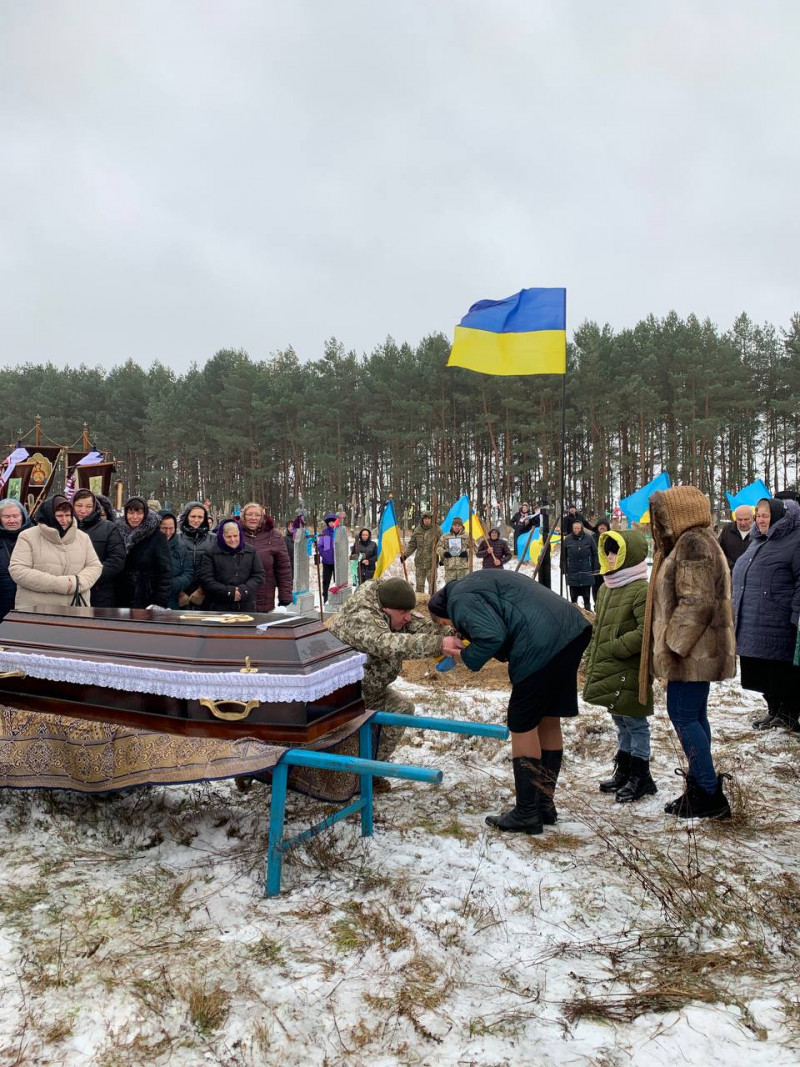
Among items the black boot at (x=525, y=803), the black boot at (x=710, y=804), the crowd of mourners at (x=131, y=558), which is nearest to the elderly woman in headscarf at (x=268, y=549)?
the crowd of mourners at (x=131, y=558)

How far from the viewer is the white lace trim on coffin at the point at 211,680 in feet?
10.0

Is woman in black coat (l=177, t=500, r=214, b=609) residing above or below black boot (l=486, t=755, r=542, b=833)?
above

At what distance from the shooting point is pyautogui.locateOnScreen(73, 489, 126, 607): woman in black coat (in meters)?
5.34

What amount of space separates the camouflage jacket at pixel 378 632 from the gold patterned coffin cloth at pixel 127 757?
0.35 metres

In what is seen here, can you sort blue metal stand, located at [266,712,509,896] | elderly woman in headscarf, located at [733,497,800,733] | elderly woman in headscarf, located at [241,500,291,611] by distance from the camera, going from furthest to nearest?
elderly woman in headscarf, located at [241,500,291,611] → elderly woman in headscarf, located at [733,497,800,733] → blue metal stand, located at [266,712,509,896]

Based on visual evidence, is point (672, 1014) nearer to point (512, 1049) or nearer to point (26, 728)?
point (512, 1049)

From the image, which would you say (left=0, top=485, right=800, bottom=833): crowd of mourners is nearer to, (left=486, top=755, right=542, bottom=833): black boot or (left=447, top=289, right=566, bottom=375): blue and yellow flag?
(left=486, top=755, right=542, bottom=833): black boot

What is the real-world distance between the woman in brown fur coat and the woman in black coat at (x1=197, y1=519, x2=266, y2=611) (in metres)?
3.46

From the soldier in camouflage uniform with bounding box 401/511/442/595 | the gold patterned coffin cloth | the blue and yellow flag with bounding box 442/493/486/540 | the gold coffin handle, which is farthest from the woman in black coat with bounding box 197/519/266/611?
the blue and yellow flag with bounding box 442/493/486/540

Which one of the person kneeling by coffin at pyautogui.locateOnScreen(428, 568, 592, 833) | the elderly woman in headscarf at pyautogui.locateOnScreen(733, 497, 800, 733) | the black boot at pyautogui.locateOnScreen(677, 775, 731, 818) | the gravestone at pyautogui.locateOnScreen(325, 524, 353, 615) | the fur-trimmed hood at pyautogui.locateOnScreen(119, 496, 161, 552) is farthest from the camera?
the gravestone at pyautogui.locateOnScreen(325, 524, 353, 615)

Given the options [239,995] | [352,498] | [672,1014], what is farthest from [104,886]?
[352,498]

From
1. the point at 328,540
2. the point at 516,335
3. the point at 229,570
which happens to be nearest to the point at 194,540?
the point at 229,570

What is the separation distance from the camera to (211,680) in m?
3.09

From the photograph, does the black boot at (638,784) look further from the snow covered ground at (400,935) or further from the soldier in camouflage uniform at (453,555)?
the soldier in camouflage uniform at (453,555)
